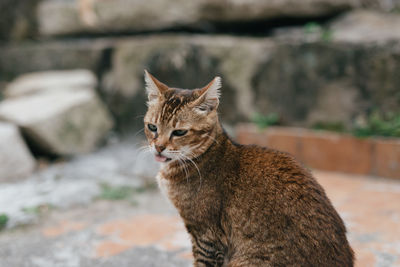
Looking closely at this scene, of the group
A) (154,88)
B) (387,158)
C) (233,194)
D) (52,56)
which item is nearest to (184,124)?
(154,88)

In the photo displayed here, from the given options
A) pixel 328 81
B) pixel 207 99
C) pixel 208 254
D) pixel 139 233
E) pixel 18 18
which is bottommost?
pixel 139 233

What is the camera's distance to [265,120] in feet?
14.4

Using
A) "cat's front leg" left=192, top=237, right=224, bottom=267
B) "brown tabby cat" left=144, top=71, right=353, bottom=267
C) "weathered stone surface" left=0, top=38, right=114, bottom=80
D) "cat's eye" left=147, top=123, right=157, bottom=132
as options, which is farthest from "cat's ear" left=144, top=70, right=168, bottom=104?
"weathered stone surface" left=0, top=38, right=114, bottom=80

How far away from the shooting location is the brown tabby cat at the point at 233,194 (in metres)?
1.78

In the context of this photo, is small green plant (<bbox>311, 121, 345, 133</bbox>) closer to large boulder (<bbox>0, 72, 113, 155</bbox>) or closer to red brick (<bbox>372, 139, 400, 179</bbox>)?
red brick (<bbox>372, 139, 400, 179</bbox>)

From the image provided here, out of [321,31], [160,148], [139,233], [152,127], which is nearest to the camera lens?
[160,148]

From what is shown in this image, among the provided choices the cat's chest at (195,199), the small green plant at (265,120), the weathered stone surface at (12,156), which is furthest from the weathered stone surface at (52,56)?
the cat's chest at (195,199)

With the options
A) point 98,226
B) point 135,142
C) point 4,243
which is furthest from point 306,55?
point 4,243

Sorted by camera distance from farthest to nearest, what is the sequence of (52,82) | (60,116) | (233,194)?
(52,82) < (60,116) < (233,194)

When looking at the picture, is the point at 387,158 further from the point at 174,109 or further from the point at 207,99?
the point at 174,109

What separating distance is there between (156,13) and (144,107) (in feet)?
4.10

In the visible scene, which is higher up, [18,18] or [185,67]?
[18,18]

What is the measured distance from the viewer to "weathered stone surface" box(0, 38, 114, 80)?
5301mm

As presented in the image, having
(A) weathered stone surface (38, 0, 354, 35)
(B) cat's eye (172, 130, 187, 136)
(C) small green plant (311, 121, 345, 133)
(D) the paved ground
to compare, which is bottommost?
(D) the paved ground
